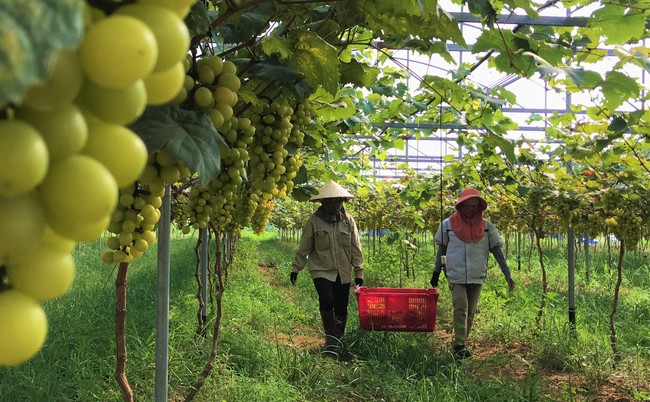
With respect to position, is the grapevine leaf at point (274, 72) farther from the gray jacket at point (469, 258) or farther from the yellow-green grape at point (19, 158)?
the gray jacket at point (469, 258)

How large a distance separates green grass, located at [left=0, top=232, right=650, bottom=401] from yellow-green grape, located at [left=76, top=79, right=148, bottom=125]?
11.0ft

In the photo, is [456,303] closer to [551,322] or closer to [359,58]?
[551,322]

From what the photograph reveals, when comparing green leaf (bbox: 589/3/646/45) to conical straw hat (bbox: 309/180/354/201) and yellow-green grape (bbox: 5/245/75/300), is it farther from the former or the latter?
conical straw hat (bbox: 309/180/354/201)

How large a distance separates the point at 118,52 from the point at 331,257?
5067mm

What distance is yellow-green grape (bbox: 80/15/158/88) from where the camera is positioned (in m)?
0.26

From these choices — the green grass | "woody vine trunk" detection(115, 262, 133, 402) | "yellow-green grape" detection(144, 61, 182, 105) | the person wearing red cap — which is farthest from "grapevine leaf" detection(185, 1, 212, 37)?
the person wearing red cap

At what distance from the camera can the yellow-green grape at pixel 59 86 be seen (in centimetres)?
27

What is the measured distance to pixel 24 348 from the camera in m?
0.29

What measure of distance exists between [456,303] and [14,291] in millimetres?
5186

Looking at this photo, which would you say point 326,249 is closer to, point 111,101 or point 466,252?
point 466,252

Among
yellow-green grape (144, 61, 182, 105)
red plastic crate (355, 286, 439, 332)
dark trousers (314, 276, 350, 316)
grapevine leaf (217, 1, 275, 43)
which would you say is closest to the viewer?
yellow-green grape (144, 61, 182, 105)

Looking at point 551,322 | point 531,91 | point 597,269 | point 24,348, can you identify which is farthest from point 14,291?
point 531,91

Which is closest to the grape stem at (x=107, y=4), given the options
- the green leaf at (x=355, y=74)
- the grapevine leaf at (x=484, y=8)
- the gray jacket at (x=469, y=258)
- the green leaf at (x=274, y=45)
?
the green leaf at (x=274, y=45)

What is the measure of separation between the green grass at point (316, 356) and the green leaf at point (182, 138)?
2.88 m
